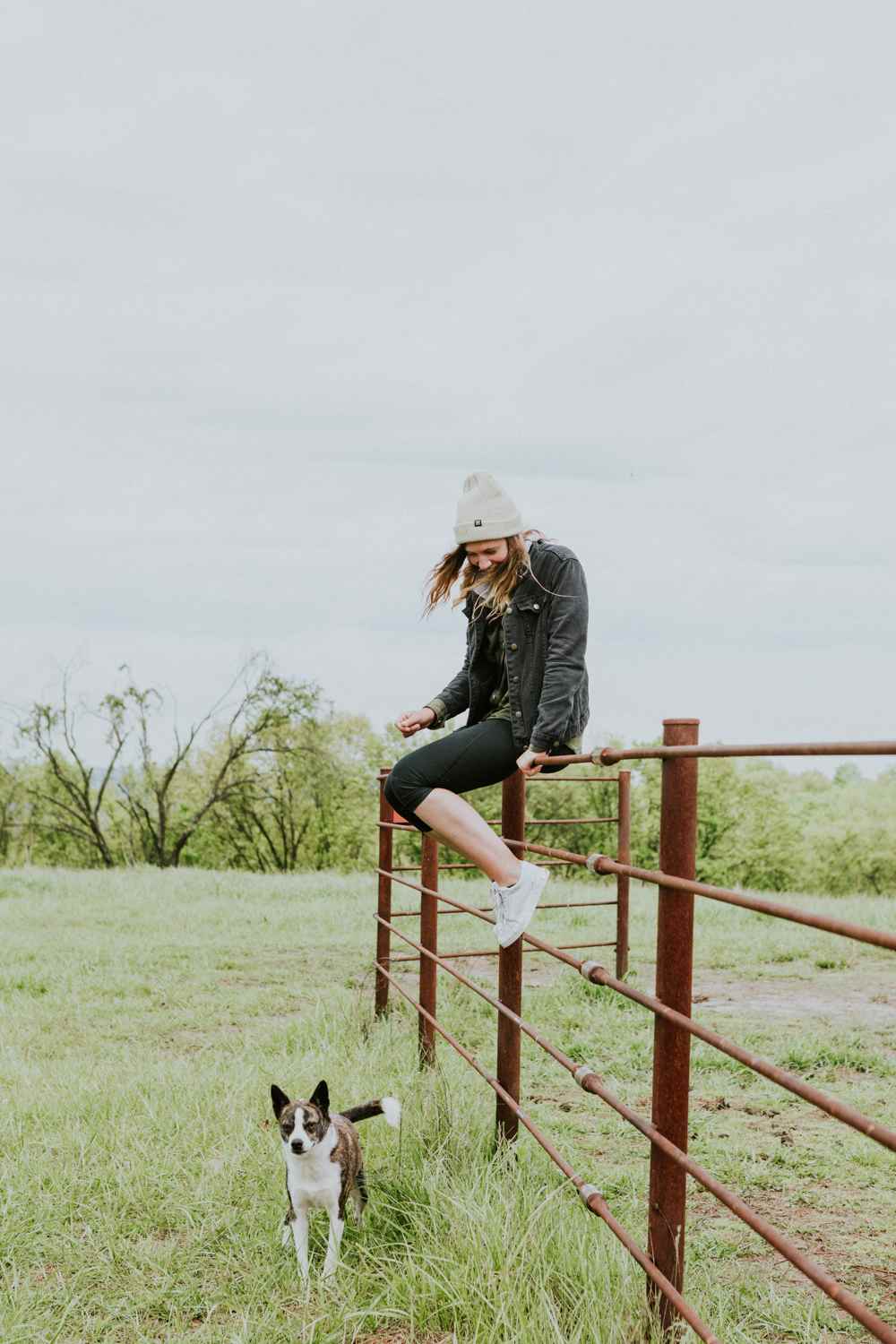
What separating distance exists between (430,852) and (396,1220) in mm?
2235

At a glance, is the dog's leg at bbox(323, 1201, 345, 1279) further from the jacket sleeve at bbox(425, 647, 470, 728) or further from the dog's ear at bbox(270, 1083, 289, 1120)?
the jacket sleeve at bbox(425, 647, 470, 728)

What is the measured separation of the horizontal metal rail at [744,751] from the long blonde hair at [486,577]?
0.90 meters

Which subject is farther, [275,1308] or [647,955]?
[647,955]

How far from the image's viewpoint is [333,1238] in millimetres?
3396

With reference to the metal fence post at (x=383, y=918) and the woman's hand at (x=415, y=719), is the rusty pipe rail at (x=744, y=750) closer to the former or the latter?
the woman's hand at (x=415, y=719)

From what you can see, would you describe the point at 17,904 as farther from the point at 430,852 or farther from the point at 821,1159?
the point at 821,1159

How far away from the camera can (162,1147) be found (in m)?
4.35

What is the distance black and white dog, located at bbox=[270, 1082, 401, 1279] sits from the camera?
3.42 metres

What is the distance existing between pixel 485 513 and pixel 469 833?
3.53ft

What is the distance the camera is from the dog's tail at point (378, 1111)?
3980 millimetres

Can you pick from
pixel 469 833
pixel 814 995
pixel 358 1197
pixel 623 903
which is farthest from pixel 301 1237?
pixel 814 995

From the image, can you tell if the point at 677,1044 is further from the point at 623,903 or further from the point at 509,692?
the point at 623,903

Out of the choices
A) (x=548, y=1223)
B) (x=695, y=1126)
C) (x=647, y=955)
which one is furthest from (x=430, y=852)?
(x=647, y=955)

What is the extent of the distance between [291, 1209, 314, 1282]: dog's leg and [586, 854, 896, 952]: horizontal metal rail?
1433mm
